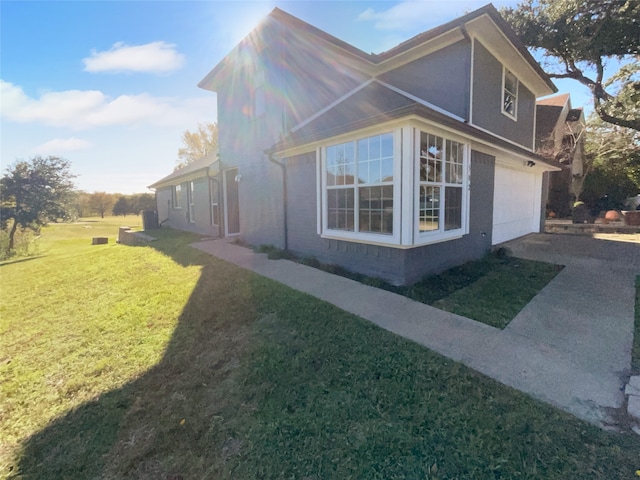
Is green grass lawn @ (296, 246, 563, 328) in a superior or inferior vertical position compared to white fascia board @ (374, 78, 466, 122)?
inferior

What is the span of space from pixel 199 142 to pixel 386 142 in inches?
1477

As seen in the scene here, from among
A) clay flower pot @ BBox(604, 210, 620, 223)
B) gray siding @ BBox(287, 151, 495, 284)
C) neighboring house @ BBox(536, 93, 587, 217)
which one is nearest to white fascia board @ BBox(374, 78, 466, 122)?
gray siding @ BBox(287, 151, 495, 284)

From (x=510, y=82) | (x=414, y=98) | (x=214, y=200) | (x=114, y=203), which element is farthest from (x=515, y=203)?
(x=114, y=203)

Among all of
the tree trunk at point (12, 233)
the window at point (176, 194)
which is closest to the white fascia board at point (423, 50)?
the window at point (176, 194)

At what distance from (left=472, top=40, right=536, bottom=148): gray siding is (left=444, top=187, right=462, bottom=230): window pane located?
2.31m

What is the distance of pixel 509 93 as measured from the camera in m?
9.84

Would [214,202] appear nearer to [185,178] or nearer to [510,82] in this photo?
[185,178]

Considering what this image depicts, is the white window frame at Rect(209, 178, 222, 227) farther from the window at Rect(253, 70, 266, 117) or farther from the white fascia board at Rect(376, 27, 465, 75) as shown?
the white fascia board at Rect(376, 27, 465, 75)

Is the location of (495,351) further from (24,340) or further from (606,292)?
(24,340)

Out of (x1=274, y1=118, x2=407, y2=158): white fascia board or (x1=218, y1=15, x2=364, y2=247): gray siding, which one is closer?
(x1=274, y1=118, x2=407, y2=158): white fascia board

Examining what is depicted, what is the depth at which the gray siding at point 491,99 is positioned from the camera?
791 centimetres

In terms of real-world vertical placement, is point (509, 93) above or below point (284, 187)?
above

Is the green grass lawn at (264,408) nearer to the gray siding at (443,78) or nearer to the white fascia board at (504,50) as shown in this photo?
the gray siding at (443,78)

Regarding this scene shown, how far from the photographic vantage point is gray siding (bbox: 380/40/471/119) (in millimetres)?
7574
